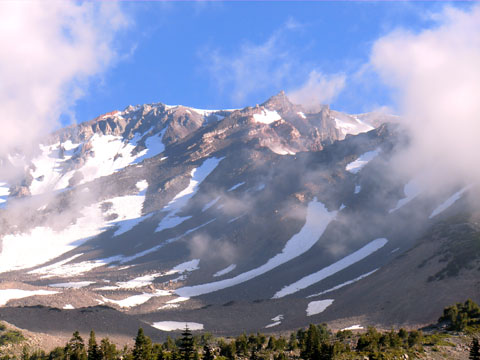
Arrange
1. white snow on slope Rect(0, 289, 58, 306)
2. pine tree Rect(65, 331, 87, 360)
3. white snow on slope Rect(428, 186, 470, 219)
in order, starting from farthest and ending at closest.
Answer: white snow on slope Rect(428, 186, 470, 219) < white snow on slope Rect(0, 289, 58, 306) < pine tree Rect(65, 331, 87, 360)

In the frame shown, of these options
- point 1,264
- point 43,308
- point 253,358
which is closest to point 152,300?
point 43,308

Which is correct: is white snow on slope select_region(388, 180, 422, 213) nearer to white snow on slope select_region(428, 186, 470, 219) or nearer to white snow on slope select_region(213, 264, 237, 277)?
white snow on slope select_region(428, 186, 470, 219)

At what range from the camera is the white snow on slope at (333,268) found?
4237 inches

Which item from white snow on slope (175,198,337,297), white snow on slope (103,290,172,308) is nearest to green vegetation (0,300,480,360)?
white snow on slope (103,290,172,308)

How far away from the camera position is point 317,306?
84375mm

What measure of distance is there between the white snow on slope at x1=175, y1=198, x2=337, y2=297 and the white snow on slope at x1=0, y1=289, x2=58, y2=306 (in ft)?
97.1

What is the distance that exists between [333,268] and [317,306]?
100 ft

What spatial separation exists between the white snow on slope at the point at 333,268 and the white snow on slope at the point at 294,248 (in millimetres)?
15225

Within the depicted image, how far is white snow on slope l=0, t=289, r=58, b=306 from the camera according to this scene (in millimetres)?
96887

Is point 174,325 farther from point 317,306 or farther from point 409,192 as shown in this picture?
point 409,192

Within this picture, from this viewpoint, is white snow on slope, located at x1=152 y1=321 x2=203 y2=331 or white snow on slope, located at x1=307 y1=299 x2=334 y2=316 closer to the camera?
white snow on slope, located at x1=307 y1=299 x2=334 y2=316

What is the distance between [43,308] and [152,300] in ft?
120

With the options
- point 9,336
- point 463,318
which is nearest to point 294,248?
point 463,318

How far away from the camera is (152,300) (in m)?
110
